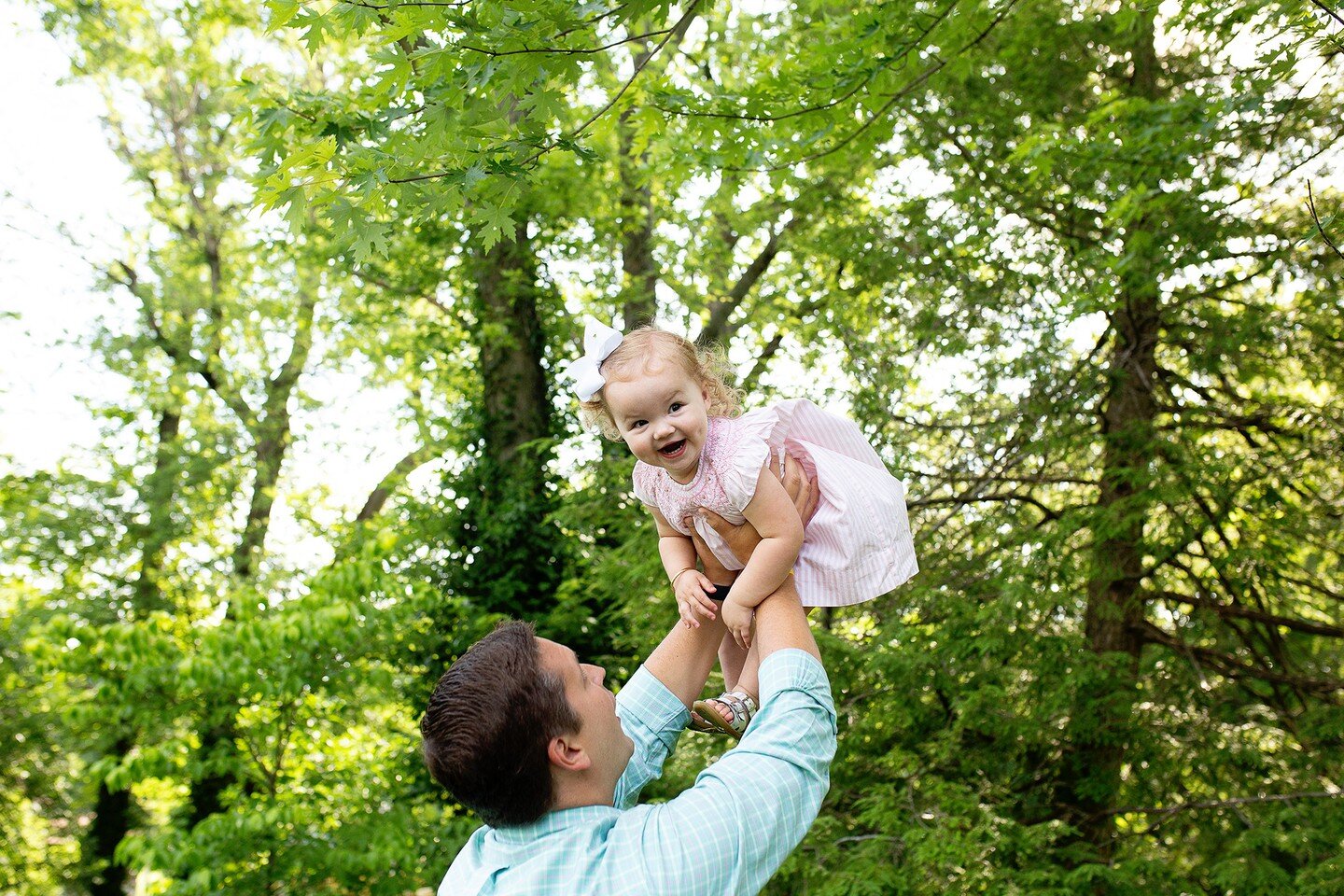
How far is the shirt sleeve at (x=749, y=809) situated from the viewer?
1431mm

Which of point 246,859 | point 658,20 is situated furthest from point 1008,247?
point 246,859

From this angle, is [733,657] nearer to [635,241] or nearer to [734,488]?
[734,488]

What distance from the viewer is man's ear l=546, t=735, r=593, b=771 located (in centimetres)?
154

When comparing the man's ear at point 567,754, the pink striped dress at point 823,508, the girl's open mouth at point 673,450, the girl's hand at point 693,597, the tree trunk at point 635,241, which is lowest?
the man's ear at point 567,754

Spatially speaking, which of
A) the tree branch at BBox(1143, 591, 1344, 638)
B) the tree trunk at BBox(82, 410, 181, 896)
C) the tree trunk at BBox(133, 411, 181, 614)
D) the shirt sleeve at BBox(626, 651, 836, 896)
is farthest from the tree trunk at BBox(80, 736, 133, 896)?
the shirt sleeve at BBox(626, 651, 836, 896)

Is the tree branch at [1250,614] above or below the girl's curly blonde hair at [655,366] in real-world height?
below

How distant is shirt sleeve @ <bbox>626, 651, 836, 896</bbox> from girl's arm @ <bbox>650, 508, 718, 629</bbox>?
35 cm

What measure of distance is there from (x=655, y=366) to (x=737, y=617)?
1.38ft

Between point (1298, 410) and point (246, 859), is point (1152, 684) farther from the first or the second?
point (246, 859)

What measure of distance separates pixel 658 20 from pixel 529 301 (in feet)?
21.0

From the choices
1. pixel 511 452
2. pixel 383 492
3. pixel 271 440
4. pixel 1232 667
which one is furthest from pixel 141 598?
pixel 1232 667

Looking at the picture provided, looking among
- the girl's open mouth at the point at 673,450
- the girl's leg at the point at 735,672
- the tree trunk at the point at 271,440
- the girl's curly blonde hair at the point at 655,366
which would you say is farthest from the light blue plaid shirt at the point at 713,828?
the tree trunk at the point at 271,440

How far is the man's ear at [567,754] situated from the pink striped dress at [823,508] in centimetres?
45

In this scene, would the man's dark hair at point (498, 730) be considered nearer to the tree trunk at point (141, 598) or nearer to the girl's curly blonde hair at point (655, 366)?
the girl's curly blonde hair at point (655, 366)
